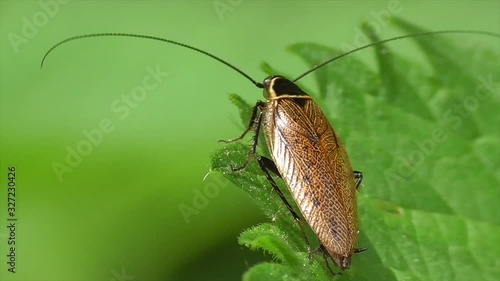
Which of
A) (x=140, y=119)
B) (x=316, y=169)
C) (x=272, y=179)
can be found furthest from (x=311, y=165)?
(x=140, y=119)

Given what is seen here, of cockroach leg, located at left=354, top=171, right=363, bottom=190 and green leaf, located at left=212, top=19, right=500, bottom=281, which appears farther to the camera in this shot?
cockroach leg, located at left=354, top=171, right=363, bottom=190

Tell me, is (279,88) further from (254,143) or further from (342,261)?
(342,261)

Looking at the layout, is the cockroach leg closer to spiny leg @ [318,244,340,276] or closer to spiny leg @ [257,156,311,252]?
spiny leg @ [257,156,311,252]

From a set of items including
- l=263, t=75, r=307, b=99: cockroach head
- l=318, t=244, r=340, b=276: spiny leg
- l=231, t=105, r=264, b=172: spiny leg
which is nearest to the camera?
l=318, t=244, r=340, b=276: spiny leg

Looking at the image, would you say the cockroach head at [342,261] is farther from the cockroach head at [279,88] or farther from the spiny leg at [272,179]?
Result: the cockroach head at [279,88]

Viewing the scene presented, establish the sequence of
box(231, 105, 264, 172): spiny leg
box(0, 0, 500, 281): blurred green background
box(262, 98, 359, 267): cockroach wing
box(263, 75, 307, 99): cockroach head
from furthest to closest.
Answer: box(0, 0, 500, 281): blurred green background, box(263, 75, 307, 99): cockroach head, box(231, 105, 264, 172): spiny leg, box(262, 98, 359, 267): cockroach wing

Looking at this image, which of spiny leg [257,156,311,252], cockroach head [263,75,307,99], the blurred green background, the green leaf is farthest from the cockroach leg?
the blurred green background

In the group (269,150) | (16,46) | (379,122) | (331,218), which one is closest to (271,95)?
(269,150)
